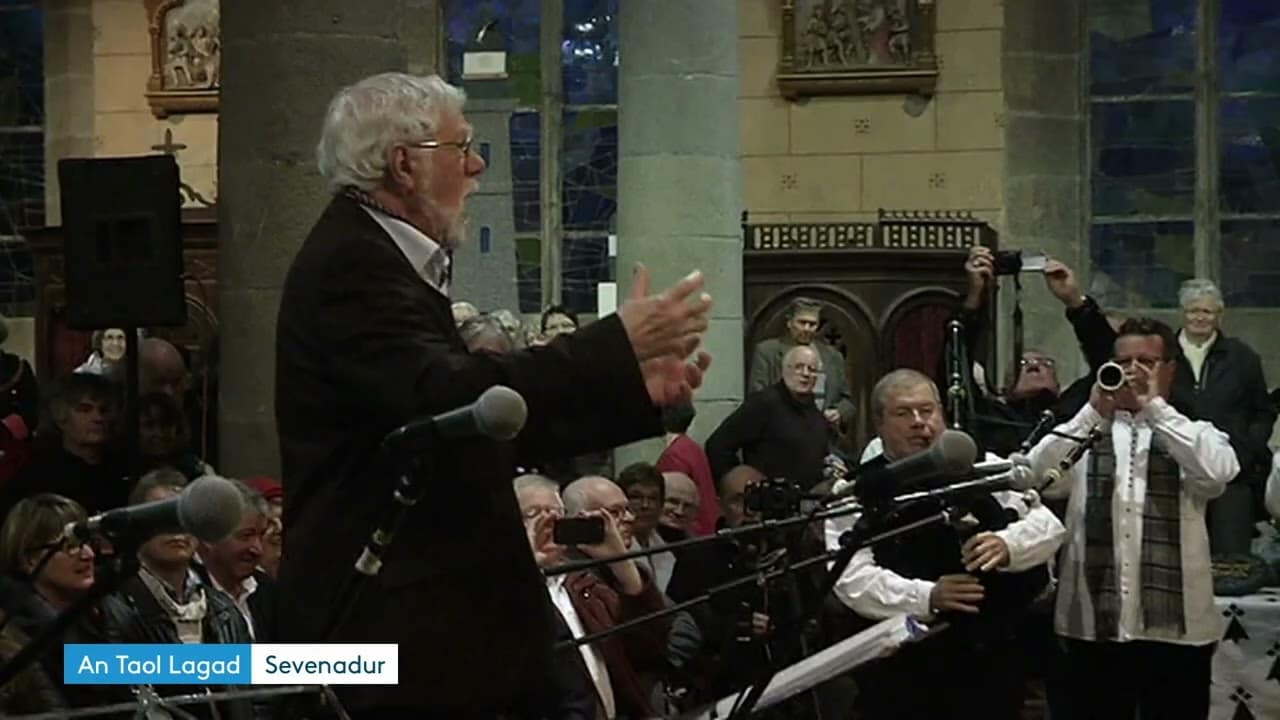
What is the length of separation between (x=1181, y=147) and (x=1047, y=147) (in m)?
0.77

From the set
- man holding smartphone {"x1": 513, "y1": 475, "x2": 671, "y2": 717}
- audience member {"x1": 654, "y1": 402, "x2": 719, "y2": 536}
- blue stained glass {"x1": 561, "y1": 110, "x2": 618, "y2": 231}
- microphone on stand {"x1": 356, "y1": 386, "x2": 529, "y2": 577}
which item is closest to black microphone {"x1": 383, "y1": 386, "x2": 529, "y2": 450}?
microphone on stand {"x1": 356, "y1": 386, "x2": 529, "y2": 577}

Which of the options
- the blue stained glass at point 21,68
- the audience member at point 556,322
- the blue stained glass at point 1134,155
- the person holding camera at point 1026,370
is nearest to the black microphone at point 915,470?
the person holding camera at point 1026,370

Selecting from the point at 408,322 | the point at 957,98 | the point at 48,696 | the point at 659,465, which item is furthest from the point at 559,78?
the point at 408,322

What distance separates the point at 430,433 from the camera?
10.4 feet

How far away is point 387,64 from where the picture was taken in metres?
6.90

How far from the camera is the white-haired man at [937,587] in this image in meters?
6.57

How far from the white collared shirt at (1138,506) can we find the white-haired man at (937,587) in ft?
2.36

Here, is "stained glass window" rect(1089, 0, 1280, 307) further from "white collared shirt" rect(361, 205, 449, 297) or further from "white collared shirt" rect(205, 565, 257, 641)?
"white collared shirt" rect(361, 205, 449, 297)

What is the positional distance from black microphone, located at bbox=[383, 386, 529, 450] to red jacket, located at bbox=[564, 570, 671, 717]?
292 centimetres

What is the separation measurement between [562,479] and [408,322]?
17.4 feet

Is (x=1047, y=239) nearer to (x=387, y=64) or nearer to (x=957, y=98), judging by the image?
(x=957, y=98)

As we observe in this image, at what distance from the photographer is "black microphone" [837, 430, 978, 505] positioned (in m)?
3.76

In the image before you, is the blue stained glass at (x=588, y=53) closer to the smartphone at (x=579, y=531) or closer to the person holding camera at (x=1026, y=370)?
the person holding camera at (x=1026, y=370)

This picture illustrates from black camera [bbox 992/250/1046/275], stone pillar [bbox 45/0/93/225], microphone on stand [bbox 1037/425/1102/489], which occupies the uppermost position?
stone pillar [bbox 45/0/93/225]
